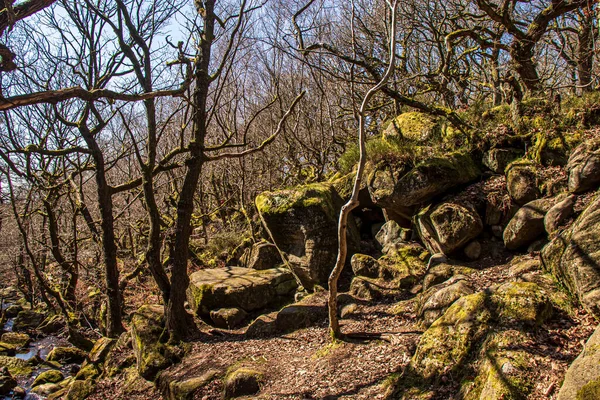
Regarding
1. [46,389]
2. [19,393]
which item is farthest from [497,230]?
[19,393]

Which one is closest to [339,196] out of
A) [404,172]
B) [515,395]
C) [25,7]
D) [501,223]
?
[404,172]

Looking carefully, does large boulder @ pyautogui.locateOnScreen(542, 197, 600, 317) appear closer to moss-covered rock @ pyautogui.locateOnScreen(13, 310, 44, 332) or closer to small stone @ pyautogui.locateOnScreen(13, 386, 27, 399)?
small stone @ pyautogui.locateOnScreen(13, 386, 27, 399)

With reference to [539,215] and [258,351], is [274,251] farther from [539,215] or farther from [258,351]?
[539,215]

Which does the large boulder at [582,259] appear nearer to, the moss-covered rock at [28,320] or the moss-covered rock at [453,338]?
the moss-covered rock at [453,338]

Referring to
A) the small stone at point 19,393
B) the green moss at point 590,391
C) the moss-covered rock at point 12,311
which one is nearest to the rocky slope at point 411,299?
the green moss at point 590,391

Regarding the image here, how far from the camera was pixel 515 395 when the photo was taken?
10.5 feet

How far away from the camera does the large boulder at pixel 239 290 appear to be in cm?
826

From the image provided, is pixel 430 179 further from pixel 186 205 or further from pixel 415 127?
pixel 186 205

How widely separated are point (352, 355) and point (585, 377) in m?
2.64

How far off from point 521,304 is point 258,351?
3.90 m

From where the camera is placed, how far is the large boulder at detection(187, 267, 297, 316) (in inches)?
325

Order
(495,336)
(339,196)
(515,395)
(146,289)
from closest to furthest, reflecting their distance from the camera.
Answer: (515,395), (495,336), (339,196), (146,289)

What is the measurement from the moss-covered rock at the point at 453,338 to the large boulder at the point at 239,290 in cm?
460

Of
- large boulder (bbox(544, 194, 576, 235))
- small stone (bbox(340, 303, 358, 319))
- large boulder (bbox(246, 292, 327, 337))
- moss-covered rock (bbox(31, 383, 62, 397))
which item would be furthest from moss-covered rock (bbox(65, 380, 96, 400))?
large boulder (bbox(544, 194, 576, 235))
